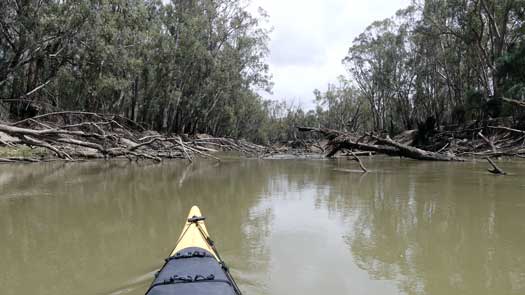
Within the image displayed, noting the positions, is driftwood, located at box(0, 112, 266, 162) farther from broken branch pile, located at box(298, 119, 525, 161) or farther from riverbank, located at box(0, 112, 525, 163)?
broken branch pile, located at box(298, 119, 525, 161)

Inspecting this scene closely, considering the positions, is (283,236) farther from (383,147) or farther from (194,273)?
(383,147)

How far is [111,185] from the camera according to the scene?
10555mm

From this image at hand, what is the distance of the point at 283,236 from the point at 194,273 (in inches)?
110

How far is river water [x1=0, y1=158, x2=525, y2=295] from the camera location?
3.85 metres

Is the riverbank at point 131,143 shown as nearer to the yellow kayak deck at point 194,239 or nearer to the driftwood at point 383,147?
the driftwood at point 383,147

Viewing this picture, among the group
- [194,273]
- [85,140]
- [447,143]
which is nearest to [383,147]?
[447,143]

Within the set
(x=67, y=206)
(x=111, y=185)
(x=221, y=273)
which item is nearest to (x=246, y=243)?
(x=221, y=273)

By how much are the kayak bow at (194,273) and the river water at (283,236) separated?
49cm

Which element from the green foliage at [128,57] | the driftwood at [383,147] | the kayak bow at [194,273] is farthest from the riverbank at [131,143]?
the kayak bow at [194,273]

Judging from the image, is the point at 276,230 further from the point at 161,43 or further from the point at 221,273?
the point at 161,43

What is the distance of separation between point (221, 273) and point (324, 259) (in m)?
1.89

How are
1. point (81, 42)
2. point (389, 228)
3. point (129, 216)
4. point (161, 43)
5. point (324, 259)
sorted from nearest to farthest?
point (324, 259) → point (389, 228) → point (129, 216) → point (81, 42) → point (161, 43)

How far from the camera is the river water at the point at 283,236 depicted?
151 inches

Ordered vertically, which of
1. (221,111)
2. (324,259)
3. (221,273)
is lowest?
(324,259)
